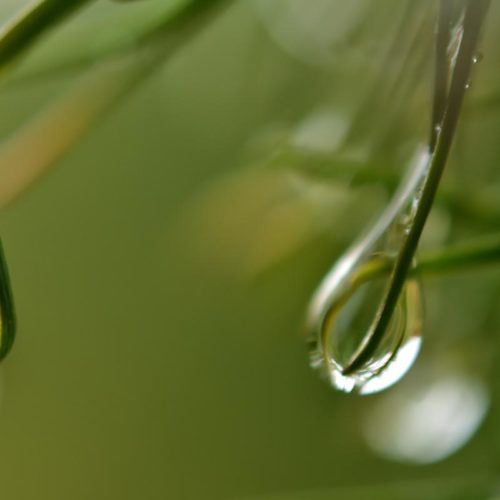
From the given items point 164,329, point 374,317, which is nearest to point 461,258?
point 374,317

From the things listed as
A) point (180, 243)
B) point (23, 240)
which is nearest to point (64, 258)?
point (23, 240)

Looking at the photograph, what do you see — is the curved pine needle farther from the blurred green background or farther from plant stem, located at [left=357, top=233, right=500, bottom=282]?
the blurred green background

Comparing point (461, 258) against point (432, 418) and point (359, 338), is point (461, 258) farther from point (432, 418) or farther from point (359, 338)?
point (432, 418)

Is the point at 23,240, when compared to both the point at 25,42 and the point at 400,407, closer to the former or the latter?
the point at 400,407

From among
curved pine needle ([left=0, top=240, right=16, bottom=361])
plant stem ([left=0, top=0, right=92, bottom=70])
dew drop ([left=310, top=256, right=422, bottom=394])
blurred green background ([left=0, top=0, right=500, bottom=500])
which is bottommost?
curved pine needle ([left=0, top=240, right=16, bottom=361])

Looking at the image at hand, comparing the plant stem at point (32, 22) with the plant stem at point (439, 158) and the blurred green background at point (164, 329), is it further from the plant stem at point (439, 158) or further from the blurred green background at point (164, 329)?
the blurred green background at point (164, 329)

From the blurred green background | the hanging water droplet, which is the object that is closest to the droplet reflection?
the blurred green background
